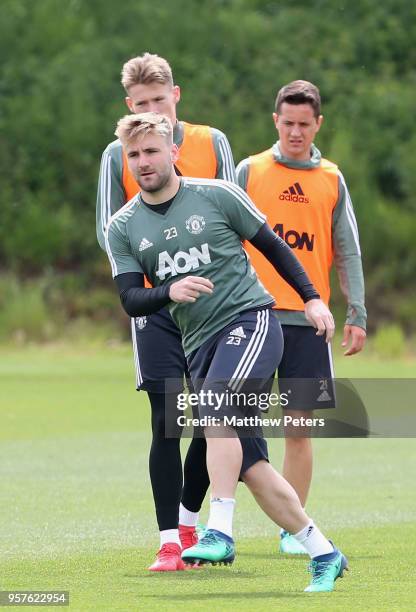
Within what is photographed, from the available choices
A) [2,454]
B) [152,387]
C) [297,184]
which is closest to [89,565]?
[152,387]

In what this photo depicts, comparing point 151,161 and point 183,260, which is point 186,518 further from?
point 151,161

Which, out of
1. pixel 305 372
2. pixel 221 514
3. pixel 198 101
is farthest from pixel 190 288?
pixel 198 101

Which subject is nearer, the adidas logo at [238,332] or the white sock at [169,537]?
the adidas logo at [238,332]

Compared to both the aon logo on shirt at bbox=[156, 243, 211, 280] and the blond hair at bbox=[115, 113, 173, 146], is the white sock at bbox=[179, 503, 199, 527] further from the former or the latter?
the blond hair at bbox=[115, 113, 173, 146]

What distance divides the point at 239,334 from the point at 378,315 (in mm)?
27172

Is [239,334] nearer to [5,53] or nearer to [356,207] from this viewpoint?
[356,207]

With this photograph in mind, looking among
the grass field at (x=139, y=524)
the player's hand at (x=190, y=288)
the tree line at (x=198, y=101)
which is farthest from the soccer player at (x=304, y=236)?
the tree line at (x=198, y=101)

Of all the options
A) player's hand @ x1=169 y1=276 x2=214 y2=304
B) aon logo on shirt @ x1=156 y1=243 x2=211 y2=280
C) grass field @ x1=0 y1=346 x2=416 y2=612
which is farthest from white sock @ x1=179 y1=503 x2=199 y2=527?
player's hand @ x1=169 y1=276 x2=214 y2=304

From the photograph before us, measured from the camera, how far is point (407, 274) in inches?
1303

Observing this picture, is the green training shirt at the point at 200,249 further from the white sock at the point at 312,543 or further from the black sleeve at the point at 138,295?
the white sock at the point at 312,543

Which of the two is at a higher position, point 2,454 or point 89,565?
point 2,454

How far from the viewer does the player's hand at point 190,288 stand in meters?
5.81

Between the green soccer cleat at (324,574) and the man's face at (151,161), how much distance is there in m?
1.70

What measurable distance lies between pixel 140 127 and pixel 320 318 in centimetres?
110
